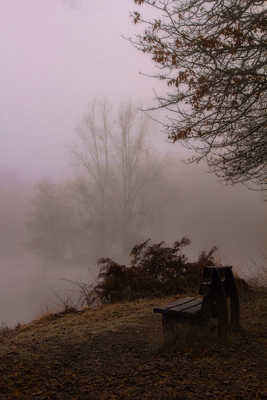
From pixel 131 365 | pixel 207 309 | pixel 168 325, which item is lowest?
pixel 131 365

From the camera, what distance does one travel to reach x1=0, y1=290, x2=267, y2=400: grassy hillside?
2.78 metres

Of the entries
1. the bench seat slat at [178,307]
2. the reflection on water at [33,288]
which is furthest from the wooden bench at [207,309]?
the reflection on water at [33,288]

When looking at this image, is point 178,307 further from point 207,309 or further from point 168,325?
point 207,309

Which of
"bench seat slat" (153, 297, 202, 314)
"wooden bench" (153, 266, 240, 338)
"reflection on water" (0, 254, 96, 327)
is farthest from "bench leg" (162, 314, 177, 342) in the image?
"reflection on water" (0, 254, 96, 327)

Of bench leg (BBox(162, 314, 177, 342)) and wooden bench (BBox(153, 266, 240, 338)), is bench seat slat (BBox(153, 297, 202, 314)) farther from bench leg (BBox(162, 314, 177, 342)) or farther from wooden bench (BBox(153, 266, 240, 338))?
bench leg (BBox(162, 314, 177, 342))

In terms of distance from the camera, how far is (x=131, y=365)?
3471 millimetres

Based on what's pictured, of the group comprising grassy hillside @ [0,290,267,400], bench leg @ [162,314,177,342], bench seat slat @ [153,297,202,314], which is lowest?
grassy hillside @ [0,290,267,400]

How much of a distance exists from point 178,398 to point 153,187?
22182mm

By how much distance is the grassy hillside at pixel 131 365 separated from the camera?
2.78 m

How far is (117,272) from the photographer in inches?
306

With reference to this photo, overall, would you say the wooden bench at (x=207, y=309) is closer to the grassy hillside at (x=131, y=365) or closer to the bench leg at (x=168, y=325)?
the bench leg at (x=168, y=325)

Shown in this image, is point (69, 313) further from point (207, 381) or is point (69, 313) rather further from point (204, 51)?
point (204, 51)

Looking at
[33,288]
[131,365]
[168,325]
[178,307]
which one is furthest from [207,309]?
[33,288]

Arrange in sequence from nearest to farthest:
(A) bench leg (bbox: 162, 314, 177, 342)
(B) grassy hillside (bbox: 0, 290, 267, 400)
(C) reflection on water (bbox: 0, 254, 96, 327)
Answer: (B) grassy hillside (bbox: 0, 290, 267, 400), (A) bench leg (bbox: 162, 314, 177, 342), (C) reflection on water (bbox: 0, 254, 96, 327)
